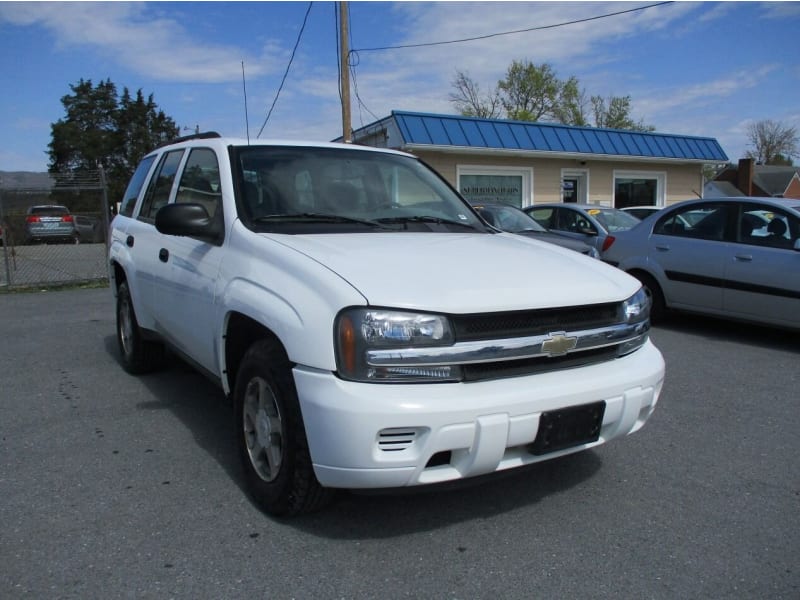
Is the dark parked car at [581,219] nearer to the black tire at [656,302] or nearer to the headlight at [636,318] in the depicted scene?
the black tire at [656,302]

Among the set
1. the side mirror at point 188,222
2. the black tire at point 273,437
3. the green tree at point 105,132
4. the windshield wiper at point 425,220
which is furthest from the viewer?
the green tree at point 105,132

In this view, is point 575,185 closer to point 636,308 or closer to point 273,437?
point 636,308

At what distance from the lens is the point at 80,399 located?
15.8 feet

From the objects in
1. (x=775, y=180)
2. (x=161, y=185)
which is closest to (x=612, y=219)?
(x=161, y=185)

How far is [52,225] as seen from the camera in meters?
19.2

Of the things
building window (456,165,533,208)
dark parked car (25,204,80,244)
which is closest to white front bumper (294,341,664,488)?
building window (456,165,533,208)

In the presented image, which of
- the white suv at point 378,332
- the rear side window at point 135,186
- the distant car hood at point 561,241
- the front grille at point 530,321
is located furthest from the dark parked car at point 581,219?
the front grille at point 530,321

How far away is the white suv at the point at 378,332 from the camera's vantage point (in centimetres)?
242

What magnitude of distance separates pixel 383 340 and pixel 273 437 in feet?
2.67

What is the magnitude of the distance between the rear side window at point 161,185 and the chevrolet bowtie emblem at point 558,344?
2.91 m

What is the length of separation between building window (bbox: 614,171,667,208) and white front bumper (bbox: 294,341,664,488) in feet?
59.7

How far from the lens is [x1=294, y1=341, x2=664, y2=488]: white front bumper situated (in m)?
2.37

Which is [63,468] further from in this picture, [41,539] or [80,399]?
[80,399]

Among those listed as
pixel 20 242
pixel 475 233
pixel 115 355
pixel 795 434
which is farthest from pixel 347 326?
pixel 20 242
